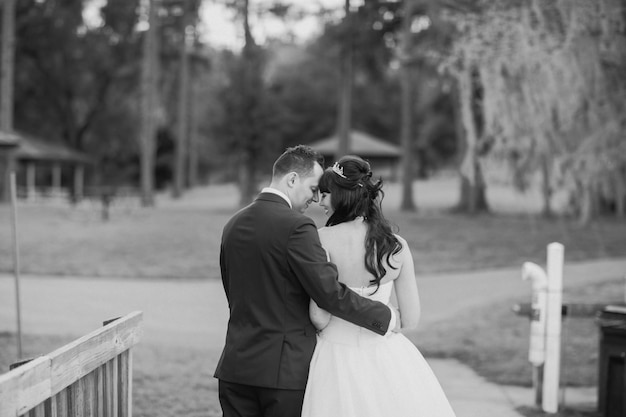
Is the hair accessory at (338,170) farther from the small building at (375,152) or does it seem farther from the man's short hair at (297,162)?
the small building at (375,152)

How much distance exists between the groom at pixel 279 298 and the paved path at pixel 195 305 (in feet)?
11.0

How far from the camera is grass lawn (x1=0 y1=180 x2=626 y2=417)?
812 centimetres

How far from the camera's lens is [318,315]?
12.4ft

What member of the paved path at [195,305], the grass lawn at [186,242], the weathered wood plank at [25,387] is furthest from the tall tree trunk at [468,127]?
the weathered wood plank at [25,387]

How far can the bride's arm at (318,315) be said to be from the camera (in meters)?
3.77

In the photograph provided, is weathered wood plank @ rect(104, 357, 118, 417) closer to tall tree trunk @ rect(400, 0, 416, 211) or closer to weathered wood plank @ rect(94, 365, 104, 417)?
weathered wood plank @ rect(94, 365, 104, 417)

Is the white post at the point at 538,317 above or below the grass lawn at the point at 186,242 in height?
above

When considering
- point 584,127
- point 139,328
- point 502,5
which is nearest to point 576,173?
point 584,127

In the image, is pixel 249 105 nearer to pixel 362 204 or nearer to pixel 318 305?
pixel 362 204

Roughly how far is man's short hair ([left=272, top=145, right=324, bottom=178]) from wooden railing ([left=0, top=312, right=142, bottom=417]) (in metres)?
1.26

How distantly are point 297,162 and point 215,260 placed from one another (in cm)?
1535

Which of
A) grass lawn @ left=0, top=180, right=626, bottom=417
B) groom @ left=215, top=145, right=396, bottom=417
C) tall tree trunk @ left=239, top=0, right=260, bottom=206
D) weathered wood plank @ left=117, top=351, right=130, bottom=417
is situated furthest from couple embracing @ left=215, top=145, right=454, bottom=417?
tall tree trunk @ left=239, top=0, right=260, bottom=206

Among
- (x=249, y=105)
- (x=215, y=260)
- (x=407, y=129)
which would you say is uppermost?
(x=249, y=105)

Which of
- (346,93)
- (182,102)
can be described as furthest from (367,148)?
(346,93)
